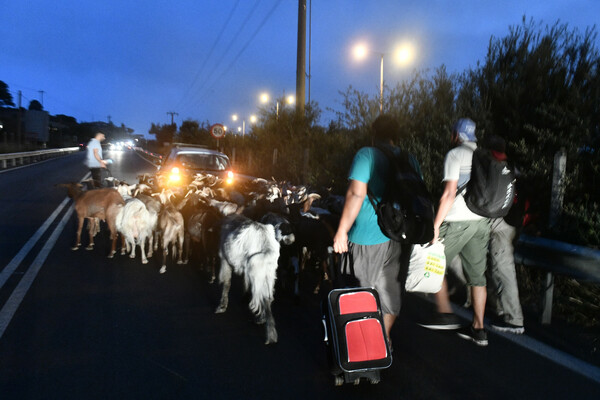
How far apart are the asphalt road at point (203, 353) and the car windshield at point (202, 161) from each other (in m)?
6.51

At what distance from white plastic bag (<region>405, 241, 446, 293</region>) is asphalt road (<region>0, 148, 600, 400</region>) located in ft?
1.98

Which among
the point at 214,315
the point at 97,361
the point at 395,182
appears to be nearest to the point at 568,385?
the point at 395,182

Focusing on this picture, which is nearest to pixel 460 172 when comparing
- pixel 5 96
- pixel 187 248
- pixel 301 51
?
pixel 187 248

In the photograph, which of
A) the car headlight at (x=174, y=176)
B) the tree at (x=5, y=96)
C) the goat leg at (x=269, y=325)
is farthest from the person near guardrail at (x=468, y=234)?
the tree at (x=5, y=96)

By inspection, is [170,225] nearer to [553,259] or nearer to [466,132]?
[466,132]

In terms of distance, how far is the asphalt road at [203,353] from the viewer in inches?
144

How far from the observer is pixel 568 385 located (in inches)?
148

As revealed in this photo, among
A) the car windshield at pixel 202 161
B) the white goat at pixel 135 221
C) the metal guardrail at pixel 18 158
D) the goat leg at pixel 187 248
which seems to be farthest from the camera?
the metal guardrail at pixel 18 158

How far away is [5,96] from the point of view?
304 feet

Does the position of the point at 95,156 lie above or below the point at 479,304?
above

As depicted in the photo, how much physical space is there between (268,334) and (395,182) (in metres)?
2.01

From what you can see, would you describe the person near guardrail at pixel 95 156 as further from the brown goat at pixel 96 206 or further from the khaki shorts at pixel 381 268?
the khaki shorts at pixel 381 268

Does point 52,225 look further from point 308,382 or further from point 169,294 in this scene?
point 308,382

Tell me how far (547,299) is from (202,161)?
9828 mm
